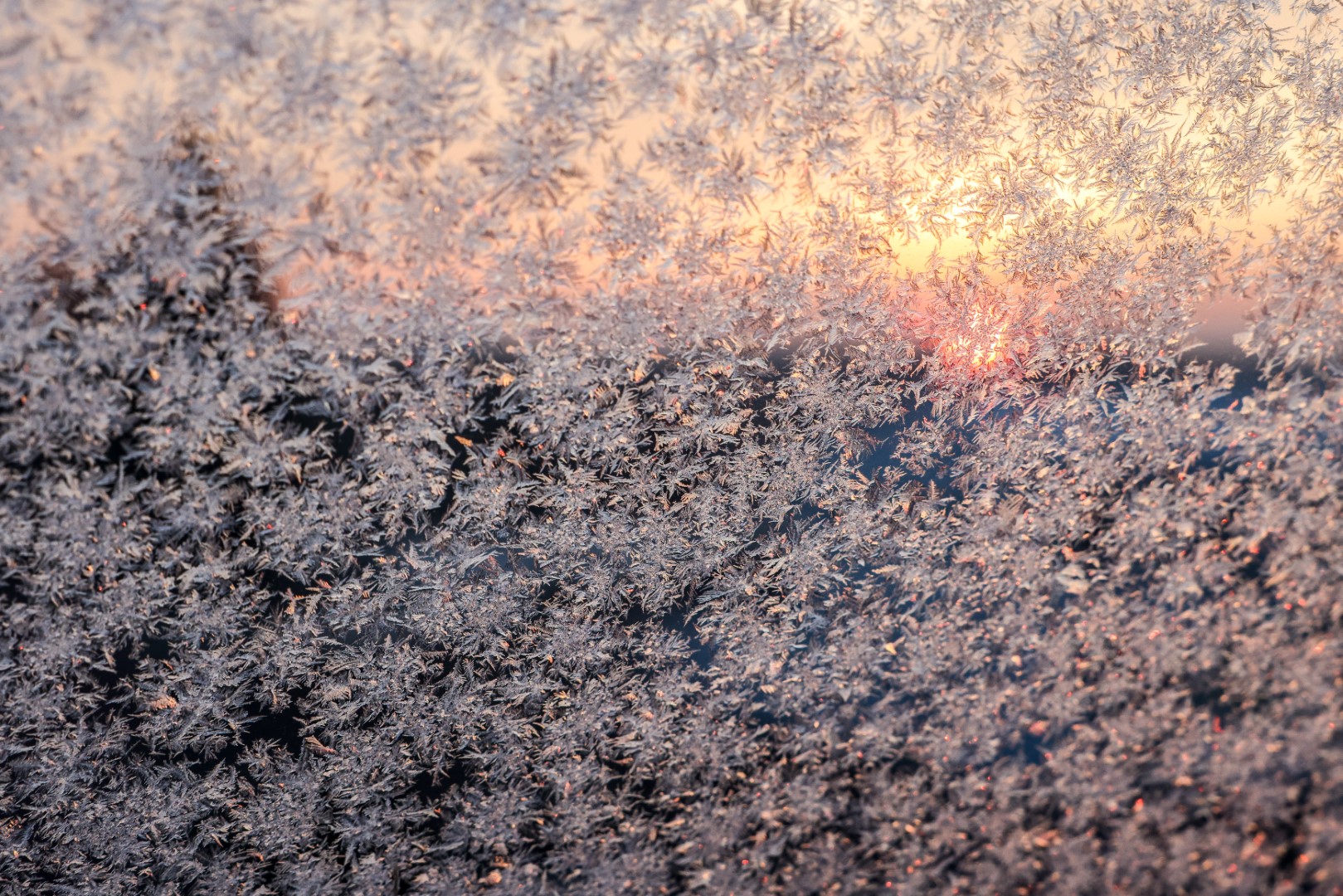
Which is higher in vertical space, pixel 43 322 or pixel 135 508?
pixel 43 322

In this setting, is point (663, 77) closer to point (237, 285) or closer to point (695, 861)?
point (237, 285)

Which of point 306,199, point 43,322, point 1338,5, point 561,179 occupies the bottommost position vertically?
point 43,322

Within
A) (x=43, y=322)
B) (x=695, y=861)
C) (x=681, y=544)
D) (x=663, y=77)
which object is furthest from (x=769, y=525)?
(x=43, y=322)

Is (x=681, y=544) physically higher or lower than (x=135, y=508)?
higher

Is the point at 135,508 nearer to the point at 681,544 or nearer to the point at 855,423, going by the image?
the point at 681,544

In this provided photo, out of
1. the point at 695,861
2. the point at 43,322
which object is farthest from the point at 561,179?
the point at 695,861

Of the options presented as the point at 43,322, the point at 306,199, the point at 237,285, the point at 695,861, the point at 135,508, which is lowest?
the point at 695,861
